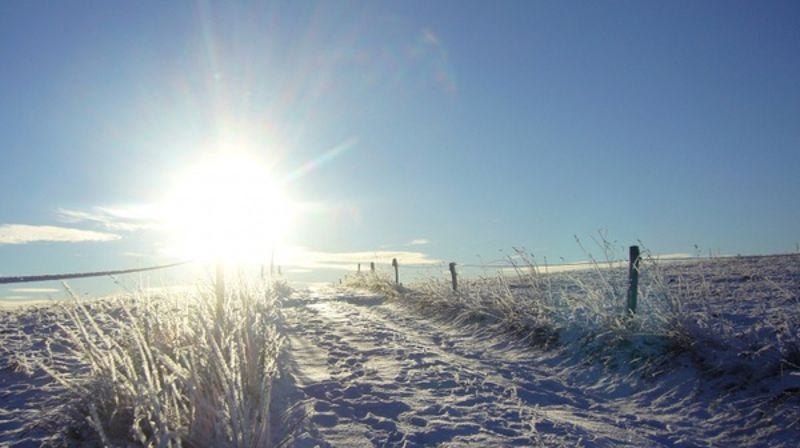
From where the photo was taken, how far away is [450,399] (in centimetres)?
432

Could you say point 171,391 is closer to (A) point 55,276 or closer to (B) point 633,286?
(A) point 55,276

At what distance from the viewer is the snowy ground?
3521 mm

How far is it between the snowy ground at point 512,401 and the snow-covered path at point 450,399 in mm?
12

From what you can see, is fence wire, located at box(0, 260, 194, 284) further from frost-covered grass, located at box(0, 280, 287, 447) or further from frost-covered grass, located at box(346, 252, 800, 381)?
frost-covered grass, located at box(346, 252, 800, 381)

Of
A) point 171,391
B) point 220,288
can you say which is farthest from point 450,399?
point 220,288

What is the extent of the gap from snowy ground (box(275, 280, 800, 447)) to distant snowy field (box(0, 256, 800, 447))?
0.05ft

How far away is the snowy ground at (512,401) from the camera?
3.52 metres

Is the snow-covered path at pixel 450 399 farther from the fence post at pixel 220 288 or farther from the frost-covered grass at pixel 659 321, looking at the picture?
the fence post at pixel 220 288

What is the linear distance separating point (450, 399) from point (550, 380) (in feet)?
4.95

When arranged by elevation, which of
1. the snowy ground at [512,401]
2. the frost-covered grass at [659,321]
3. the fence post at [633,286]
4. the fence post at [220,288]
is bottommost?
the snowy ground at [512,401]

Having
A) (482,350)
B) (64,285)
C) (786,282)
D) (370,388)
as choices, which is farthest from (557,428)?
(786,282)

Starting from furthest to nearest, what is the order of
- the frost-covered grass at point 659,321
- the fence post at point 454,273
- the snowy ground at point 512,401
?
the fence post at point 454,273, the frost-covered grass at point 659,321, the snowy ground at point 512,401

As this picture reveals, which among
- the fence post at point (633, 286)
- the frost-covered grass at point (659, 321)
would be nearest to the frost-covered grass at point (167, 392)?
the frost-covered grass at point (659, 321)

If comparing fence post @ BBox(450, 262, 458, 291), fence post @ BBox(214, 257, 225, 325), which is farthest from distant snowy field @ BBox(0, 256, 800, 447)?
fence post @ BBox(450, 262, 458, 291)
